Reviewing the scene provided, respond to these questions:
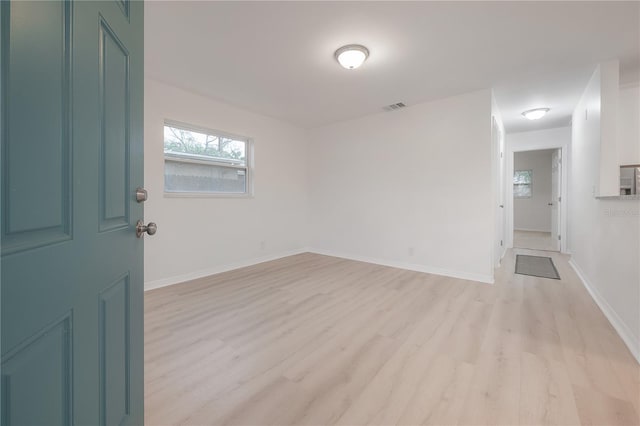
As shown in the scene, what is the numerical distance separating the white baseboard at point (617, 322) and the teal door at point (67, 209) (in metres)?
3.00

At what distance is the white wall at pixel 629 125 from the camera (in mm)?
2998

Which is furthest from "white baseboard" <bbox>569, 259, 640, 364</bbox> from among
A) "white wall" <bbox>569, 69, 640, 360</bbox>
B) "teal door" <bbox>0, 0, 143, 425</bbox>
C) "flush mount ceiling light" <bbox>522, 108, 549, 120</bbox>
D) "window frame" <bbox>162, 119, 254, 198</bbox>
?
"window frame" <bbox>162, 119, 254, 198</bbox>

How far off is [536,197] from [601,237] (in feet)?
22.2

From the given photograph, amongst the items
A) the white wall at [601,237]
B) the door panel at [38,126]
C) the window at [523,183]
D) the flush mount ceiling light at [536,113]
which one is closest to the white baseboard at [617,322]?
the white wall at [601,237]

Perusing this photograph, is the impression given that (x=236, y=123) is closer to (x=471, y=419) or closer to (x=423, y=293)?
(x=423, y=293)

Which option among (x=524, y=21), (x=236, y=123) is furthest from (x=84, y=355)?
(x=236, y=123)

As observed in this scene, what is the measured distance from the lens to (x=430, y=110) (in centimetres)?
390

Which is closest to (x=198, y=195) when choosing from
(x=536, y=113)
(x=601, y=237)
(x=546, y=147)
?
(x=601, y=237)

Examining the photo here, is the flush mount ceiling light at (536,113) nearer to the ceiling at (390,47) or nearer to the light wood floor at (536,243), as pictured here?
the ceiling at (390,47)

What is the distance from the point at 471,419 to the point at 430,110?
369cm

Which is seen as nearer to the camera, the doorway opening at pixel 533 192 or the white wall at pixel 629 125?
the white wall at pixel 629 125

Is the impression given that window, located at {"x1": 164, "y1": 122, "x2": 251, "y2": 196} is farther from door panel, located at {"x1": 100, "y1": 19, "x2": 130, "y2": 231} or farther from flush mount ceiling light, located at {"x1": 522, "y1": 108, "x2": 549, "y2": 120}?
flush mount ceiling light, located at {"x1": 522, "y1": 108, "x2": 549, "y2": 120}

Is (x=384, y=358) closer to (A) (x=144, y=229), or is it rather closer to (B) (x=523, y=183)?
(A) (x=144, y=229)

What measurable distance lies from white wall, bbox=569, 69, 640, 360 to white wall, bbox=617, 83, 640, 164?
0.89ft
